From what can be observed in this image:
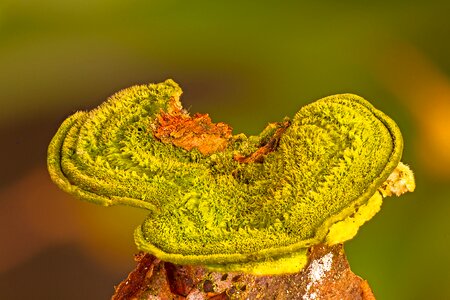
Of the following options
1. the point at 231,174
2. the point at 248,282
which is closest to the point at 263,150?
the point at 231,174

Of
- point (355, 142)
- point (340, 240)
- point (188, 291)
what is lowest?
point (188, 291)

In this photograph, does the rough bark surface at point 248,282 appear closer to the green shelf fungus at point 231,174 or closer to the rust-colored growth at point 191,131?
the green shelf fungus at point 231,174

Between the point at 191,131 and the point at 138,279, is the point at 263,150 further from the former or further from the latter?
the point at 138,279

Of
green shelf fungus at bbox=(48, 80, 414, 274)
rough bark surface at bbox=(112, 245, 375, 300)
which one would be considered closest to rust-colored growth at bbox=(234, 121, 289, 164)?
green shelf fungus at bbox=(48, 80, 414, 274)

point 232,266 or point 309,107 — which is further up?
point 309,107

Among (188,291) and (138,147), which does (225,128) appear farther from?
(188,291)

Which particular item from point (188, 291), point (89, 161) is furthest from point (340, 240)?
point (89, 161)

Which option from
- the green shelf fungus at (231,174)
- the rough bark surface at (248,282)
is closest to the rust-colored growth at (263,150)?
the green shelf fungus at (231,174)
